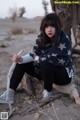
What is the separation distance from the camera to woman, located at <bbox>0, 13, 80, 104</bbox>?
16.5ft

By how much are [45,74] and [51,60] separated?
0.19m

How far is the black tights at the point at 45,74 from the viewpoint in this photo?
4957 millimetres

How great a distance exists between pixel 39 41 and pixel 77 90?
79 centimetres

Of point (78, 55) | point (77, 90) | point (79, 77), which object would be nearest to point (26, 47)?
point (78, 55)

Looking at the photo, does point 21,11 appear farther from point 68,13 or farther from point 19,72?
point 19,72

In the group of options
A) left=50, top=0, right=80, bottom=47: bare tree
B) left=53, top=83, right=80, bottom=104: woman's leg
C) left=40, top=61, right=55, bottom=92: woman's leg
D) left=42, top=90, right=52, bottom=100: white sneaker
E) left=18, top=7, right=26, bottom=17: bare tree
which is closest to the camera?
left=40, top=61, right=55, bottom=92: woman's leg

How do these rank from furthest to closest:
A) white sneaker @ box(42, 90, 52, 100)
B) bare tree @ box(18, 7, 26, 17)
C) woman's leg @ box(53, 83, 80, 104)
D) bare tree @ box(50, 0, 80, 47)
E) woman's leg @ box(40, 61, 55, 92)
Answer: bare tree @ box(18, 7, 26, 17) < bare tree @ box(50, 0, 80, 47) < white sneaker @ box(42, 90, 52, 100) < woman's leg @ box(53, 83, 80, 104) < woman's leg @ box(40, 61, 55, 92)

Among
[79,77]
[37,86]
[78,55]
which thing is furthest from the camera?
[78,55]

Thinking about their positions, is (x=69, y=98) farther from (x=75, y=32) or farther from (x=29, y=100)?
(x=75, y=32)

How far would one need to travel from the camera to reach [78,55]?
25.0 feet

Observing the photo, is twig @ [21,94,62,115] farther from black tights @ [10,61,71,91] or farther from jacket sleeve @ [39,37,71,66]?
jacket sleeve @ [39,37,71,66]

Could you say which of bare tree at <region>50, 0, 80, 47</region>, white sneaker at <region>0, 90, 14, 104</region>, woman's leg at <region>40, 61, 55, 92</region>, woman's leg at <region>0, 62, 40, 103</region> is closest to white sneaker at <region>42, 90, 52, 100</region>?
woman's leg at <region>40, 61, 55, 92</region>

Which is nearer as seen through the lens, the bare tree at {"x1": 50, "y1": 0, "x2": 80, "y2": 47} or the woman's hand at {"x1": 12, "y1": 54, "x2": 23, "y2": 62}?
the woman's hand at {"x1": 12, "y1": 54, "x2": 23, "y2": 62}

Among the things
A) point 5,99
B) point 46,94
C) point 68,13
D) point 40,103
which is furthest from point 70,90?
point 68,13
